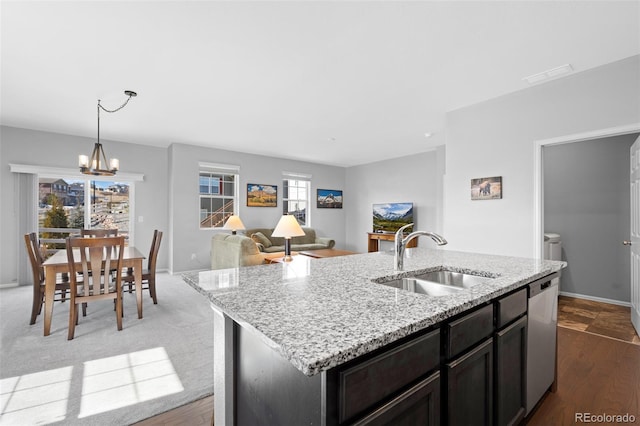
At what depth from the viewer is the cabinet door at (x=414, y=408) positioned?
2.69 ft

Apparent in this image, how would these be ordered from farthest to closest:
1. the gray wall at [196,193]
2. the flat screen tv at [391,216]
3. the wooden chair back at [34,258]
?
the flat screen tv at [391,216] → the gray wall at [196,193] → the wooden chair back at [34,258]

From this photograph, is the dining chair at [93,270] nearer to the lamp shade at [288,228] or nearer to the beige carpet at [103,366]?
the beige carpet at [103,366]

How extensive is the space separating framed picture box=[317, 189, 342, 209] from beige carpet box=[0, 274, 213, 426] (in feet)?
16.2

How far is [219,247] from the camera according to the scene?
516cm

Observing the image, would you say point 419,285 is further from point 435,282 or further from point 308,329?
point 308,329

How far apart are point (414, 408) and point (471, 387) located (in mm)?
409

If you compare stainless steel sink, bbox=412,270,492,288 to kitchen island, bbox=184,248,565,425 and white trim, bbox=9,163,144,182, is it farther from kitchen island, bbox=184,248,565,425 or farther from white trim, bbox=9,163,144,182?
white trim, bbox=9,163,144,182

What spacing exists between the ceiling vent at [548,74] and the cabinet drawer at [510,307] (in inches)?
96.6

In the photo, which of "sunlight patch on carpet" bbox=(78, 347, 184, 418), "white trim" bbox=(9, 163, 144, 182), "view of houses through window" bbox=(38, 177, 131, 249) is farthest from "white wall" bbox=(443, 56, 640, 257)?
"view of houses through window" bbox=(38, 177, 131, 249)

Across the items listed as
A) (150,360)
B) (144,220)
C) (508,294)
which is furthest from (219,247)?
(508,294)

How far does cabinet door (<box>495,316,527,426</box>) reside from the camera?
1.35 m

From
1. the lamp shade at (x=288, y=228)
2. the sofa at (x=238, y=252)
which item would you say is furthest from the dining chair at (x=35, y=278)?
the lamp shade at (x=288, y=228)

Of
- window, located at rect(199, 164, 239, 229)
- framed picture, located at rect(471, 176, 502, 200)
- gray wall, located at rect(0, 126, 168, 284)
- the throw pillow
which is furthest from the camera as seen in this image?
the throw pillow

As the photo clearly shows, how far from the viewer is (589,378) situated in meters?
2.15
